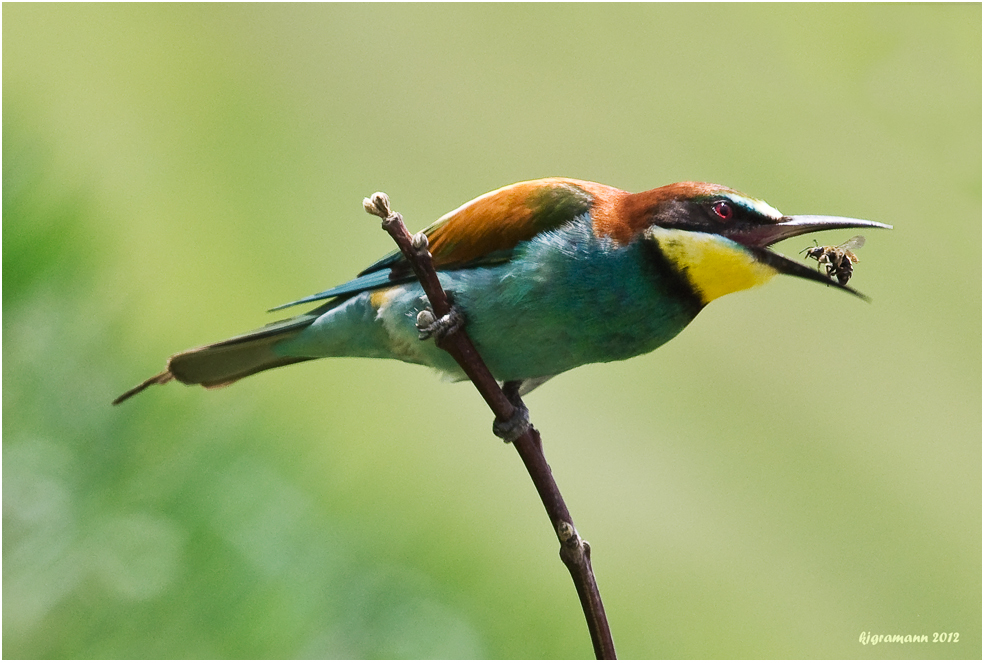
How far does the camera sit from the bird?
1642 mm

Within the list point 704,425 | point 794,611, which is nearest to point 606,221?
point 794,611

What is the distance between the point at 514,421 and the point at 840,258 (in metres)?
0.57

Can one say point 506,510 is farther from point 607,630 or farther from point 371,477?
point 607,630

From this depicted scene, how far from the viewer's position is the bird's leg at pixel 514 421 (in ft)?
4.96

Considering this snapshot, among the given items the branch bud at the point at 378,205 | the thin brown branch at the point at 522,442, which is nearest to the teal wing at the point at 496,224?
the thin brown branch at the point at 522,442

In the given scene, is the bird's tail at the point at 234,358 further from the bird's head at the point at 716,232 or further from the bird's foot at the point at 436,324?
the bird's head at the point at 716,232

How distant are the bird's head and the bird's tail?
710 millimetres

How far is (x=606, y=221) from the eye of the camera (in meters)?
1.76

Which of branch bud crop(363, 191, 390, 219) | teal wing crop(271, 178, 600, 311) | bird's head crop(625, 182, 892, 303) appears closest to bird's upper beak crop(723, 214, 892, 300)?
bird's head crop(625, 182, 892, 303)

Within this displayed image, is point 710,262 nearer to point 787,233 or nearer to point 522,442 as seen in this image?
point 787,233

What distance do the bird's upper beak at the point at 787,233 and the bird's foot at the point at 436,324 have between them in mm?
458

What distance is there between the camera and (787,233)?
159 cm

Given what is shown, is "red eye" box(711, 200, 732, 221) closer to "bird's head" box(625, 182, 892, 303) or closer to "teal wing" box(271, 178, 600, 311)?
"bird's head" box(625, 182, 892, 303)

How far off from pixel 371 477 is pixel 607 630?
2.17 meters
